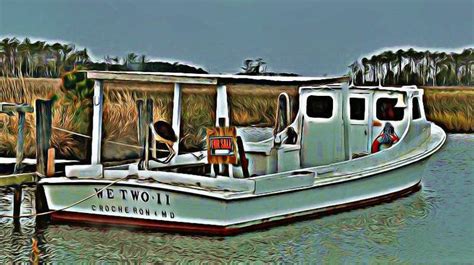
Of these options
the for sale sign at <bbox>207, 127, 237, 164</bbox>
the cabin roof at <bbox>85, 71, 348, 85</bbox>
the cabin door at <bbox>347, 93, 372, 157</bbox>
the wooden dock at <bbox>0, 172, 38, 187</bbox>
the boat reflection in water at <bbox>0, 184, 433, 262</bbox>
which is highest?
the cabin roof at <bbox>85, 71, 348, 85</bbox>

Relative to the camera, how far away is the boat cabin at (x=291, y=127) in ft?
46.2

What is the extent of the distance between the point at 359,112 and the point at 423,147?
1437mm

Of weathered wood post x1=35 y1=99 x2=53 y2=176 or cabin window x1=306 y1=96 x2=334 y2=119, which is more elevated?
cabin window x1=306 y1=96 x2=334 y2=119

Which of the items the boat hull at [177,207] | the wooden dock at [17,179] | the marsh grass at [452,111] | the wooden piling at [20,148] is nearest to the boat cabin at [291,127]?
the boat hull at [177,207]

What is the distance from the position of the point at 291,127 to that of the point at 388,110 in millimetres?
2490

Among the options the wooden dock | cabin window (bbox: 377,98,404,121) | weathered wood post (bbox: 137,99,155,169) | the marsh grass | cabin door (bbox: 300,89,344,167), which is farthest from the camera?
the marsh grass

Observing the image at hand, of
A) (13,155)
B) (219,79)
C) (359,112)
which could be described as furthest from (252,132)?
(219,79)

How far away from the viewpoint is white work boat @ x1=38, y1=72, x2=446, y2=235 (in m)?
13.8

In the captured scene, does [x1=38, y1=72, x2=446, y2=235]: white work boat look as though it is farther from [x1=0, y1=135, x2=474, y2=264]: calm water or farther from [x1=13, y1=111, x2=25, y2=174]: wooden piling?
[x1=13, y1=111, x2=25, y2=174]: wooden piling

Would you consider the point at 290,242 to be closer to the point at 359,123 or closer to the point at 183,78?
the point at 183,78

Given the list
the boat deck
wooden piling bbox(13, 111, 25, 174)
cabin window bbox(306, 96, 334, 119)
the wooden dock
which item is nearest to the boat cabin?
cabin window bbox(306, 96, 334, 119)

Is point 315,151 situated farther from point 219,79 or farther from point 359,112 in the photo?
point 219,79

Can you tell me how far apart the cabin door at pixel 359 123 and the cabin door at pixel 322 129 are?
1.03m

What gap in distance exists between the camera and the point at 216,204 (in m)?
13.6
